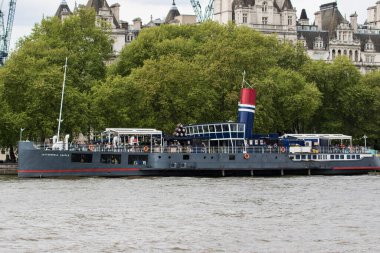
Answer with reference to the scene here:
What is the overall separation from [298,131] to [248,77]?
1795 centimetres

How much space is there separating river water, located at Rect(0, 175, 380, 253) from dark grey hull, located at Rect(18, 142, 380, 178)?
8614mm

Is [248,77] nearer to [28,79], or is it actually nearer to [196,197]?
[28,79]

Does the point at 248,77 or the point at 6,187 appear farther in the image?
the point at 248,77

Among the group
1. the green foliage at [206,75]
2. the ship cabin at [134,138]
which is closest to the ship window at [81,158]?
the ship cabin at [134,138]

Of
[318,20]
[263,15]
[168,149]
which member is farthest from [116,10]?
[168,149]

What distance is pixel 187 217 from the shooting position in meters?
57.2

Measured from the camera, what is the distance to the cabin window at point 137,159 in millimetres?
95312

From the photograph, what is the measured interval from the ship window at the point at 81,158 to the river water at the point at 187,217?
34.7ft

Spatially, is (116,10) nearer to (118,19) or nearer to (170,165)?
(118,19)

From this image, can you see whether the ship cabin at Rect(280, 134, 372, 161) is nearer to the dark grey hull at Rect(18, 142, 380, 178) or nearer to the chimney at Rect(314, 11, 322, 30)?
the dark grey hull at Rect(18, 142, 380, 178)

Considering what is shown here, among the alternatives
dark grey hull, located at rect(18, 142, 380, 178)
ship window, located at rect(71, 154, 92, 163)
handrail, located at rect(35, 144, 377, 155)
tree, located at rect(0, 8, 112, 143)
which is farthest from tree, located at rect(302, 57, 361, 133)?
ship window, located at rect(71, 154, 92, 163)

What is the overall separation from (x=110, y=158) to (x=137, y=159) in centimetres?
258

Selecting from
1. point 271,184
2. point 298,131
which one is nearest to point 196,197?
point 271,184

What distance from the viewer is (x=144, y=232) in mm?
51625
